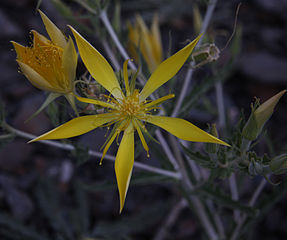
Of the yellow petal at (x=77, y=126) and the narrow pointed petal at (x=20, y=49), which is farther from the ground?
the narrow pointed petal at (x=20, y=49)

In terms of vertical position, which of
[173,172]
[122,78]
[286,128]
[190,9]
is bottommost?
[173,172]

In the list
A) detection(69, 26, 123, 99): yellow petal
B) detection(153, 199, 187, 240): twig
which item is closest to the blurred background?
detection(153, 199, 187, 240): twig

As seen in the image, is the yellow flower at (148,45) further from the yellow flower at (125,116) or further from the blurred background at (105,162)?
the yellow flower at (125,116)

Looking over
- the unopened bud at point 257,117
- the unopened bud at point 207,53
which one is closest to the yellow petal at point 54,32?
the unopened bud at point 207,53

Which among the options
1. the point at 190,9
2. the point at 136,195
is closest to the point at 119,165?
the point at 136,195

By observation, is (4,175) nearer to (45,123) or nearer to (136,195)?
(45,123)

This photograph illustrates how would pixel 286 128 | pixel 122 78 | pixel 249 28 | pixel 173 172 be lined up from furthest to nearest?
pixel 249 28 < pixel 286 128 < pixel 173 172 < pixel 122 78

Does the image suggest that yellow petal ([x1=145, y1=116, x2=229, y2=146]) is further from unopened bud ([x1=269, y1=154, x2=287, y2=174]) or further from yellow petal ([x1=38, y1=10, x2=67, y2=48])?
yellow petal ([x1=38, y1=10, x2=67, y2=48])
